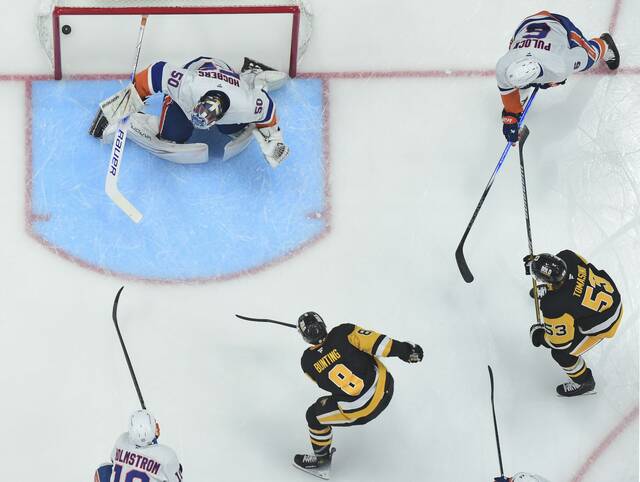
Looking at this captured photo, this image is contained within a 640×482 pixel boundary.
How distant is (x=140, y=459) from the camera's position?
16.9ft

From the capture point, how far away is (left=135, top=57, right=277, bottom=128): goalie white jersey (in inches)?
229

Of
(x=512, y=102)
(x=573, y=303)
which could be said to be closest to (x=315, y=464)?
(x=573, y=303)

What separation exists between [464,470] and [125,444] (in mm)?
1577

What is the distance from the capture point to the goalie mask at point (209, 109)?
18.6ft

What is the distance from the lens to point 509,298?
6.12 m

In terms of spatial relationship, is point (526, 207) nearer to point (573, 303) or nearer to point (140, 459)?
point (573, 303)

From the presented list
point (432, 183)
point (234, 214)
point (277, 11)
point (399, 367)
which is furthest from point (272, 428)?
point (277, 11)

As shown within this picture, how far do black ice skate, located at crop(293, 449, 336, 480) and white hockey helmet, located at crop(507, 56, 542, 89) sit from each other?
72.2 inches

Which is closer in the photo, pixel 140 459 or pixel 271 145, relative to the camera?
pixel 140 459

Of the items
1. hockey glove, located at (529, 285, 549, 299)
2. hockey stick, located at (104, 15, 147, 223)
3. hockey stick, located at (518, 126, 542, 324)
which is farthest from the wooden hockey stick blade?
hockey stick, located at (104, 15, 147, 223)

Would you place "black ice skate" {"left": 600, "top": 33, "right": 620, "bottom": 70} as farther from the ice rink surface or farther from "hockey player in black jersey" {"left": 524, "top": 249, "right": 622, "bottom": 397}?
"hockey player in black jersey" {"left": 524, "top": 249, "right": 622, "bottom": 397}

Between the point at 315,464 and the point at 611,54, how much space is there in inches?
97.2

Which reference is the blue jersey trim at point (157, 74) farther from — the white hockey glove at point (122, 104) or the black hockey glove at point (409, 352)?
the black hockey glove at point (409, 352)

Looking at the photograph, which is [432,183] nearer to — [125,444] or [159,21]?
[159,21]
